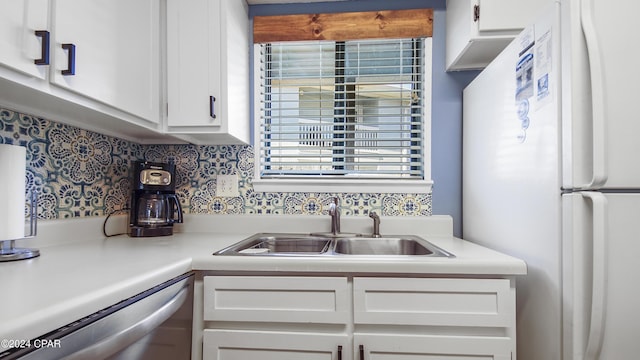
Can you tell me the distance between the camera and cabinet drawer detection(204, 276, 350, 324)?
1.03m

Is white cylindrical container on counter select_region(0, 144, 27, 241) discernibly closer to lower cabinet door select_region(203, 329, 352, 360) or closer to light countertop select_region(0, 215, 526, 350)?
light countertop select_region(0, 215, 526, 350)

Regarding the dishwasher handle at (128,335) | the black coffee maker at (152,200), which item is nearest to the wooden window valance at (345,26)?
the black coffee maker at (152,200)

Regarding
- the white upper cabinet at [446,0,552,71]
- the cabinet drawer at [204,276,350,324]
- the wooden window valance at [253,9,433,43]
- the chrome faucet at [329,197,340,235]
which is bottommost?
the cabinet drawer at [204,276,350,324]

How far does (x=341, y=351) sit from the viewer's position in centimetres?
101

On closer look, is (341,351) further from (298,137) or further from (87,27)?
(87,27)

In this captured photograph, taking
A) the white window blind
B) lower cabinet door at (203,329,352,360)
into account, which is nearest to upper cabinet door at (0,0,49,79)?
lower cabinet door at (203,329,352,360)

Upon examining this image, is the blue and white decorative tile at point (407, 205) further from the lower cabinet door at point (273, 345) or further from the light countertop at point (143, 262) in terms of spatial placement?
the lower cabinet door at point (273, 345)

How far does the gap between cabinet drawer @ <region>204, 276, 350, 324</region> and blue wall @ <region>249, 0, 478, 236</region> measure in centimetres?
91

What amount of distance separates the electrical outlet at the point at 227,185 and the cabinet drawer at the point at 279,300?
30.5 inches

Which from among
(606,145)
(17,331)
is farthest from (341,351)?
(606,145)

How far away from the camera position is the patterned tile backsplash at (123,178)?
121cm

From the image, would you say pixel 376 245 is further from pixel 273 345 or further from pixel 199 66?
pixel 199 66

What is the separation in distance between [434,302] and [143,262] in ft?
3.08

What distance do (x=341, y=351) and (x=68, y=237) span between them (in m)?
1.20
